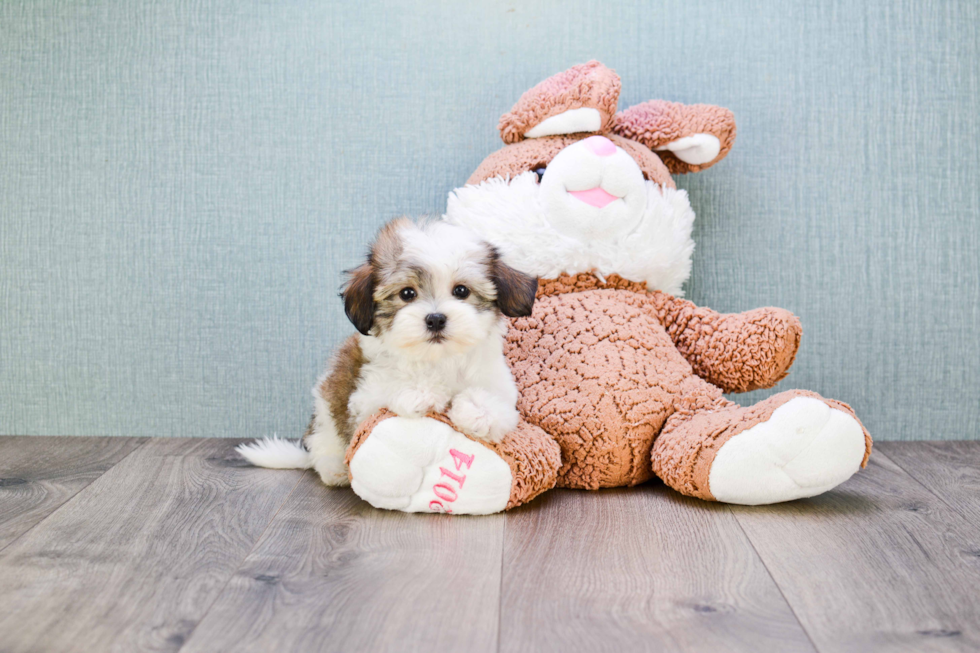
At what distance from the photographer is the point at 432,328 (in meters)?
1.39

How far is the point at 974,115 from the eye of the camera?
2105 millimetres

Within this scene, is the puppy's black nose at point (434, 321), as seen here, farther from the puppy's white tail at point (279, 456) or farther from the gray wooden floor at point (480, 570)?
the puppy's white tail at point (279, 456)

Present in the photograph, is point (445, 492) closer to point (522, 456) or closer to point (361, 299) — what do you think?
point (522, 456)

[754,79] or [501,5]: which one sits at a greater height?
[501,5]

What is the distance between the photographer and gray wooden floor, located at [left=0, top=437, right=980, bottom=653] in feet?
3.32

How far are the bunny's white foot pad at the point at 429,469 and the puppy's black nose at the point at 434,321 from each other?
19 cm

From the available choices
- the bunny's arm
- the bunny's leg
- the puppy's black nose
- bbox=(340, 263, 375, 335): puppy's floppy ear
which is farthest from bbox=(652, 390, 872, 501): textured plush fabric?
bbox=(340, 263, 375, 335): puppy's floppy ear

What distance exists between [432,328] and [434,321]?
0.01 meters

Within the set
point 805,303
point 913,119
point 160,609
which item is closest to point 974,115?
A: point 913,119

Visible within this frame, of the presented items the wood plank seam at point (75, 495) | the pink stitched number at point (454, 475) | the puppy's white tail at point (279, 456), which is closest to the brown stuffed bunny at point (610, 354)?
the pink stitched number at point (454, 475)

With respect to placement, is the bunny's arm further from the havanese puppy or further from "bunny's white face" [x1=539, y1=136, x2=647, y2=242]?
the havanese puppy

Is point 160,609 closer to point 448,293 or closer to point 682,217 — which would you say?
point 448,293

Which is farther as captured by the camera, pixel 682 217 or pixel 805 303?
pixel 805 303

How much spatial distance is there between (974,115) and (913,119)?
0.17 m
